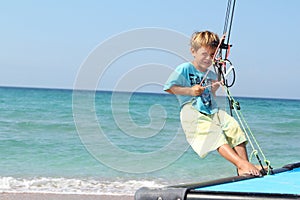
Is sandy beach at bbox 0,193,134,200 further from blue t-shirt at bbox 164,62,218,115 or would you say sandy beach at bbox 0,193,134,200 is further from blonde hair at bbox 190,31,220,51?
blonde hair at bbox 190,31,220,51

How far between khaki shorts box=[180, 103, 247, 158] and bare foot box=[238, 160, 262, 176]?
0.33 metres

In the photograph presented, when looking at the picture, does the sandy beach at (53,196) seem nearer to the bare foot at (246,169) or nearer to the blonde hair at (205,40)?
the blonde hair at (205,40)

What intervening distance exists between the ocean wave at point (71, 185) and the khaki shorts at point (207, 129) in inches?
156

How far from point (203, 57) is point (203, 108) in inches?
15.3

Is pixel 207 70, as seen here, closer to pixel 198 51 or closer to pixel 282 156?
pixel 198 51

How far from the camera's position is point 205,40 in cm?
446

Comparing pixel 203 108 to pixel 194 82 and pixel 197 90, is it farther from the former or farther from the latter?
pixel 197 90

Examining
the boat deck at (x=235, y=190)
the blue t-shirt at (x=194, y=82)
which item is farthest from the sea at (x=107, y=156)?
the boat deck at (x=235, y=190)

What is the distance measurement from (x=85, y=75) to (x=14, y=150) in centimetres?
1022

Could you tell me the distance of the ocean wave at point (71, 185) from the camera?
8547mm

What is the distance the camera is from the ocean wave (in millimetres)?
8547

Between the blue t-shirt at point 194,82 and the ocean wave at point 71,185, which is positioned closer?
the blue t-shirt at point 194,82

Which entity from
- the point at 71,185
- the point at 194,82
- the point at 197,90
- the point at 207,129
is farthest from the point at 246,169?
the point at 71,185

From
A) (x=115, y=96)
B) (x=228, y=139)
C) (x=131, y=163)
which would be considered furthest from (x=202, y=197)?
(x=131, y=163)
